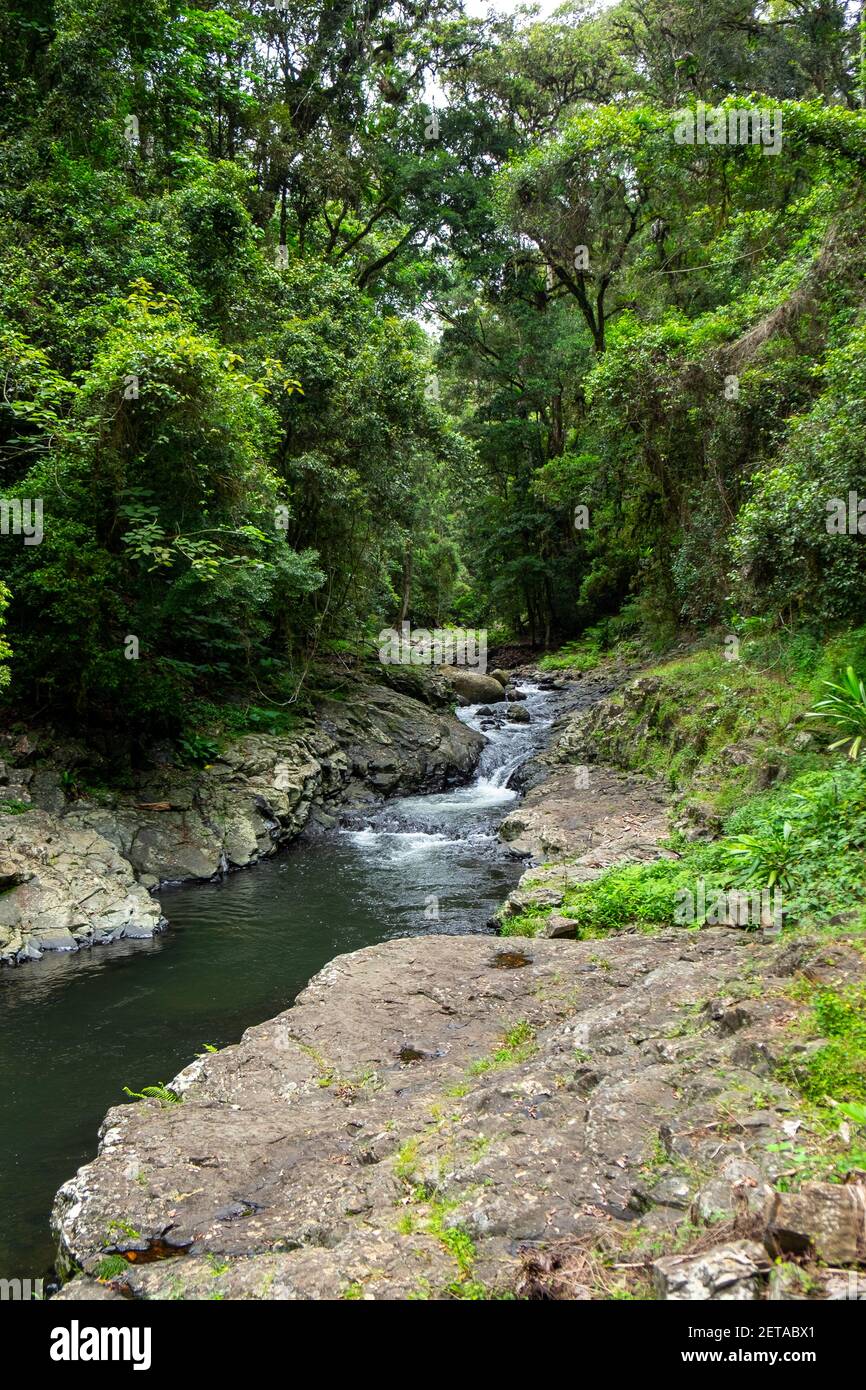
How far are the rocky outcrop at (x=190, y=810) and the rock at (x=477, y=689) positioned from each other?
5.36m

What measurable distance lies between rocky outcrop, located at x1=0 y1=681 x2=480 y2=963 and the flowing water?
1.63 feet

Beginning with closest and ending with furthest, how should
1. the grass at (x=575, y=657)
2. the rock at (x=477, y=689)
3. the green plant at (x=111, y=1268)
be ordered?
the green plant at (x=111, y=1268), the rock at (x=477, y=689), the grass at (x=575, y=657)

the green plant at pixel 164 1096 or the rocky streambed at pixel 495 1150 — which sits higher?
the rocky streambed at pixel 495 1150

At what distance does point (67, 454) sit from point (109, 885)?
20.9ft

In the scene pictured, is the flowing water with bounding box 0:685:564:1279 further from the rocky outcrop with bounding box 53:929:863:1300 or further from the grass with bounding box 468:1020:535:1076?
the grass with bounding box 468:1020:535:1076

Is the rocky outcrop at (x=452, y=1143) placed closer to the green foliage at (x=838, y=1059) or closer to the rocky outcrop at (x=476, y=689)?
the green foliage at (x=838, y=1059)

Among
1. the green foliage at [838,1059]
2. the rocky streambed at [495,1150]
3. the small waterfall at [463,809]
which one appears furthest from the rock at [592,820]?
the green foliage at [838,1059]

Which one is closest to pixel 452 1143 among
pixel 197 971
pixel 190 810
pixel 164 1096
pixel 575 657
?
pixel 164 1096

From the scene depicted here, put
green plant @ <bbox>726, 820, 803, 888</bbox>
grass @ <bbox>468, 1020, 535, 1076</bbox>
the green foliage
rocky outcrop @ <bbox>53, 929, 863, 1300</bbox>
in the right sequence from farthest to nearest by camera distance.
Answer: green plant @ <bbox>726, 820, 803, 888</bbox> < grass @ <bbox>468, 1020, 535, 1076</bbox> < the green foliage < rocky outcrop @ <bbox>53, 929, 863, 1300</bbox>

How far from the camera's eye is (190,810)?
503 inches

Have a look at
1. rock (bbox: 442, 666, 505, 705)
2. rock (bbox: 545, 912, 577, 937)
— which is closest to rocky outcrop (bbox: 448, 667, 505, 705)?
rock (bbox: 442, 666, 505, 705)

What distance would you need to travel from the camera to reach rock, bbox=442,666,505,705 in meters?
25.1

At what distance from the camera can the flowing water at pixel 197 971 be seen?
18.3ft

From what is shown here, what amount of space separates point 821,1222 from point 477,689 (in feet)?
74.8
